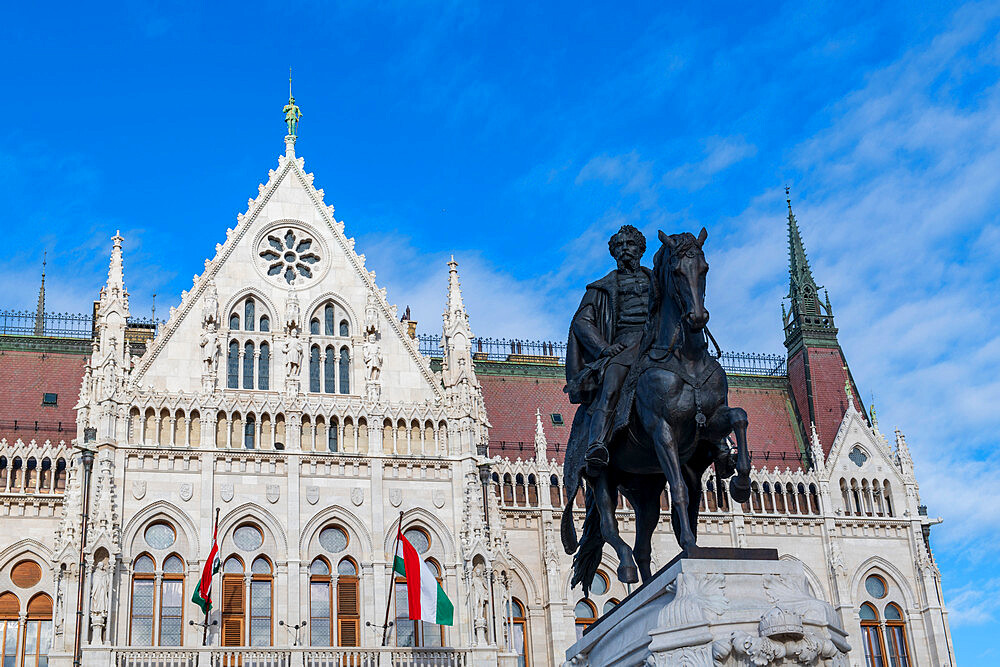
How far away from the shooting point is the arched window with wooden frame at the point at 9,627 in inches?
A: 1422

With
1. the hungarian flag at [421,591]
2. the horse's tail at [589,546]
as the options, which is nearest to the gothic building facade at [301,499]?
the hungarian flag at [421,591]

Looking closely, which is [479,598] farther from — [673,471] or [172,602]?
[673,471]

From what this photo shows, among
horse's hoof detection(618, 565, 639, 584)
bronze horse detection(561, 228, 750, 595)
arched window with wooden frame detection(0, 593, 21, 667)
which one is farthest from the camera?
arched window with wooden frame detection(0, 593, 21, 667)

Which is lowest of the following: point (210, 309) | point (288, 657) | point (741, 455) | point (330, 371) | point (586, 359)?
point (741, 455)

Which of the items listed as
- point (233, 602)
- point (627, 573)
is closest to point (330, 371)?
point (233, 602)

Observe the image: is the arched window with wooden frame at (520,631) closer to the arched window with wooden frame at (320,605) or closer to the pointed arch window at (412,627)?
the pointed arch window at (412,627)

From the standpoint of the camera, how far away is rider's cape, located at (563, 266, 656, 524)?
43.5ft

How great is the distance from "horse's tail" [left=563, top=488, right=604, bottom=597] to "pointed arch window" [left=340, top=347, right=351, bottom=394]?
24077 millimetres

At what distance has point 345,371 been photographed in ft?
124

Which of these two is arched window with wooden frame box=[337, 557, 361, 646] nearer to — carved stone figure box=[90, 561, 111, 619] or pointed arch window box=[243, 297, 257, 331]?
carved stone figure box=[90, 561, 111, 619]

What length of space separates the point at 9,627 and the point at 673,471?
99.0 ft

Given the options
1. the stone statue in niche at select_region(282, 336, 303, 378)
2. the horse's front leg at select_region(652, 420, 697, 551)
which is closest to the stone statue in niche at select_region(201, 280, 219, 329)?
the stone statue in niche at select_region(282, 336, 303, 378)

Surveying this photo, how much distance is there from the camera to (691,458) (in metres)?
12.8

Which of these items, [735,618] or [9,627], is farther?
[9,627]
